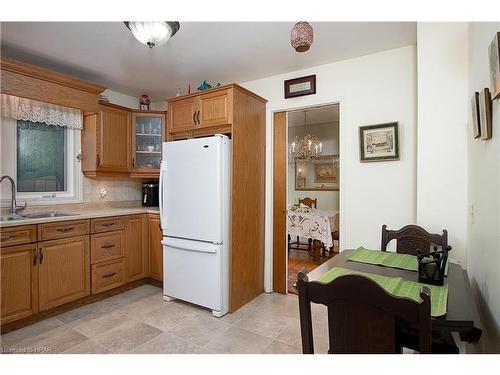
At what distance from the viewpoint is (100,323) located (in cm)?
236

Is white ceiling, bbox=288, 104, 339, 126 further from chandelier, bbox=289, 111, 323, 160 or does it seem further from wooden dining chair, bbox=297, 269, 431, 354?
wooden dining chair, bbox=297, 269, 431, 354

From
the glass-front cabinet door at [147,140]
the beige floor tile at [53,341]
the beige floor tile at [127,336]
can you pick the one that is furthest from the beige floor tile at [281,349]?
the glass-front cabinet door at [147,140]

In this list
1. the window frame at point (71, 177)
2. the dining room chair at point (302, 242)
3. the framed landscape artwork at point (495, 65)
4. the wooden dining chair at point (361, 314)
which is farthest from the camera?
the dining room chair at point (302, 242)

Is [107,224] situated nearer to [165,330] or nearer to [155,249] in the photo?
[155,249]

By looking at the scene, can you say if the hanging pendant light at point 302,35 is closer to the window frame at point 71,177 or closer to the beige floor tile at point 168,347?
the beige floor tile at point 168,347

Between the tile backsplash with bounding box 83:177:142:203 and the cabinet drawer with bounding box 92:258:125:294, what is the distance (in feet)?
2.92

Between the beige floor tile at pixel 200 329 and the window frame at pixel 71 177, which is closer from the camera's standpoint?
the beige floor tile at pixel 200 329

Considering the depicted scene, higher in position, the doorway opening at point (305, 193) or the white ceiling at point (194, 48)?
the white ceiling at point (194, 48)

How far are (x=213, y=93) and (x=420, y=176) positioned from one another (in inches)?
76.9

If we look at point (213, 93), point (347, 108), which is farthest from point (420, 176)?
point (213, 93)

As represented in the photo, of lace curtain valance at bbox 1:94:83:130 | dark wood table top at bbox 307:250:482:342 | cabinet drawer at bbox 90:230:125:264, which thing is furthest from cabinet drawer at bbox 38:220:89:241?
dark wood table top at bbox 307:250:482:342

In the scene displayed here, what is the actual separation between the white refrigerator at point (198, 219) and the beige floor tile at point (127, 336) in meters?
0.50

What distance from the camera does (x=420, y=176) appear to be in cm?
199

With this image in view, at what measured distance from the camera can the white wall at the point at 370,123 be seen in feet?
7.64
